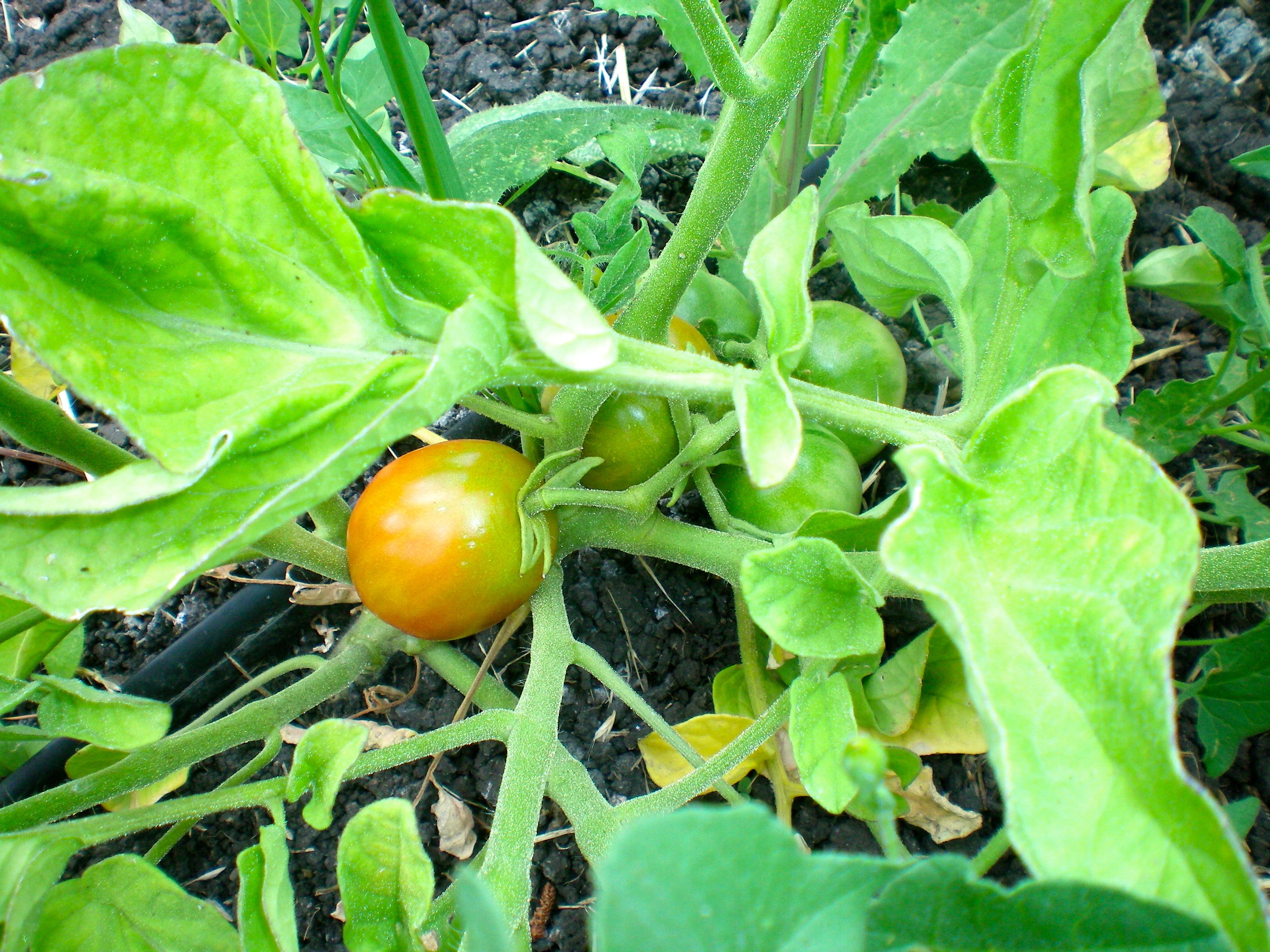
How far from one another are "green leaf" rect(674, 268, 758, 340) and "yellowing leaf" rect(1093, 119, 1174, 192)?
1.54 feet

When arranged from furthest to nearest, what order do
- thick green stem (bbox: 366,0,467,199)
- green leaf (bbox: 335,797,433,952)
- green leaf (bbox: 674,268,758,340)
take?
green leaf (bbox: 674,268,758,340)
thick green stem (bbox: 366,0,467,199)
green leaf (bbox: 335,797,433,952)

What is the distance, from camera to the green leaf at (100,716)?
1.72ft

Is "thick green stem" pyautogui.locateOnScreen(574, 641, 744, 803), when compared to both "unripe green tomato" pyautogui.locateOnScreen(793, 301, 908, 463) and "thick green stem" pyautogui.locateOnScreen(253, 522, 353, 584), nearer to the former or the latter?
"thick green stem" pyautogui.locateOnScreen(253, 522, 353, 584)

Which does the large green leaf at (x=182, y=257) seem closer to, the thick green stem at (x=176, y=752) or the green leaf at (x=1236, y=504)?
the thick green stem at (x=176, y=752)

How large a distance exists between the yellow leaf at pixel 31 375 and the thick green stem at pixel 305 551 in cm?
50

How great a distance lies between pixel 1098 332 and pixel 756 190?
490 mm

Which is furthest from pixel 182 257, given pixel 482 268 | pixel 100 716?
pixel 100 716

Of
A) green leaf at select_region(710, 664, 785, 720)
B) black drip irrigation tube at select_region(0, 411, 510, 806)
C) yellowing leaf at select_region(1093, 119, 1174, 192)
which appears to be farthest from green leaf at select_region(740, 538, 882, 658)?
yellowing leaf at select_region(1093, 119, 1174, 192)

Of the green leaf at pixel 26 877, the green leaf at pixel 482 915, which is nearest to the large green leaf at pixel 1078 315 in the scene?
the green leaf at pixel 482 915

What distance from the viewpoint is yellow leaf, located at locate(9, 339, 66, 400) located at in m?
1.02

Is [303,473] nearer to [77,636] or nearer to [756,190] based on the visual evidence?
[77,636]

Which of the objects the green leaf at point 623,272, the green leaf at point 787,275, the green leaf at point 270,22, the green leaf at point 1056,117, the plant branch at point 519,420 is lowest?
the plant branch at point 519,420

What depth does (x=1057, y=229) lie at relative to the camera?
540mm

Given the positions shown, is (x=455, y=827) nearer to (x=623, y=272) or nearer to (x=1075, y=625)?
(x=623, y=272)
